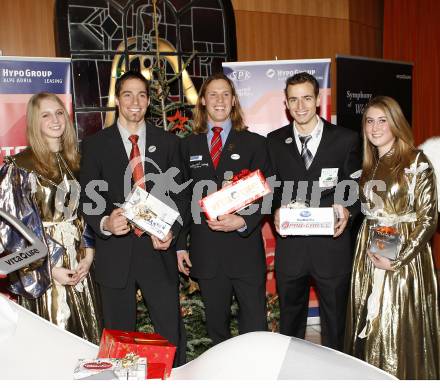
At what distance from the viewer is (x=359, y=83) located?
552 centimetres

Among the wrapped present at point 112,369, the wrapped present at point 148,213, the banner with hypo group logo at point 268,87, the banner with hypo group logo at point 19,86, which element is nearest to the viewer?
the wrapped present at point 112,369

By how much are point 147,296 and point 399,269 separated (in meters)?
1.48

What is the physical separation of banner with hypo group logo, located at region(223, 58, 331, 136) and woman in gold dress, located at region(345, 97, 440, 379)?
1533 millimetres

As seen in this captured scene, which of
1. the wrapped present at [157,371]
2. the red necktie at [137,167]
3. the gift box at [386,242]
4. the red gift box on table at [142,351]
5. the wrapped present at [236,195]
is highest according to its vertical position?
the red necktie at [137,167]

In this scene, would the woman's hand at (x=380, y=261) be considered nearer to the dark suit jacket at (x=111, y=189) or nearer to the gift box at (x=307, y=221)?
the gift box at (x=307, y=221)

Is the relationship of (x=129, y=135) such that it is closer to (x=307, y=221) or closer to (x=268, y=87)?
(x=307, y=221)

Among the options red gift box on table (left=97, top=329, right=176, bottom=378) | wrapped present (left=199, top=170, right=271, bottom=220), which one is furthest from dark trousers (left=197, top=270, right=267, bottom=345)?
red gift box on table (left=97, top=329, right=176, bottom=378)

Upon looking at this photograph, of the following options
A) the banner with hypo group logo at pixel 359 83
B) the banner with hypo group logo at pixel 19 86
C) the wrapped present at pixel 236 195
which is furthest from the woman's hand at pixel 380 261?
the banner with hypo group logo at pixel 19 86

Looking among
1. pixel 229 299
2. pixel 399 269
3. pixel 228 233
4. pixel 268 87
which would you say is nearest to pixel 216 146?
pixel 228 233

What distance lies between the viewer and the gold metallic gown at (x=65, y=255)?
2951mm

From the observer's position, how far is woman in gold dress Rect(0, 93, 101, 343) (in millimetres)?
2883

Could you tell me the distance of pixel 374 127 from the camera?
3.05m

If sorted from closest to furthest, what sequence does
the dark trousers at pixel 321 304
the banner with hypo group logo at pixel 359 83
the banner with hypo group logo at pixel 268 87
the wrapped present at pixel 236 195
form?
the wrapped present at pixel 236 195 < the dark trousers at pixel 321 304 < the banner with hypo group logo at pixel 268 87 < the banner with hypo group logo at pixel 359 83

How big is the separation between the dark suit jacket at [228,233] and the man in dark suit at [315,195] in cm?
16
